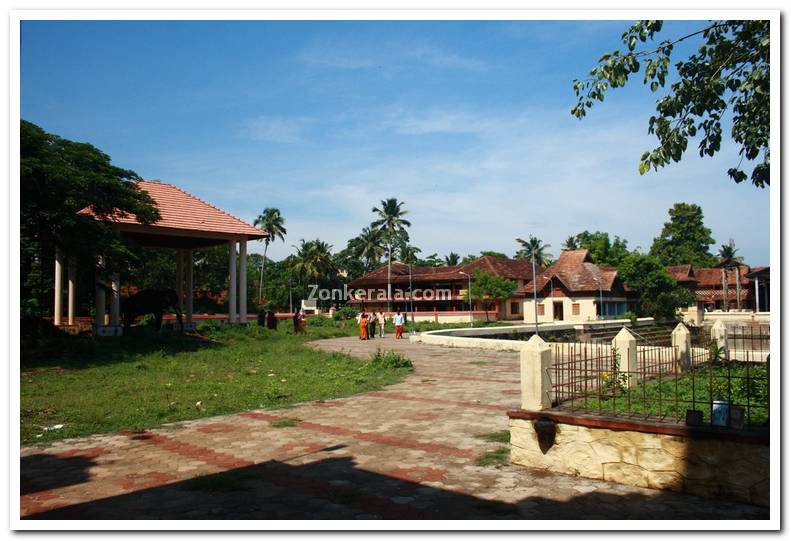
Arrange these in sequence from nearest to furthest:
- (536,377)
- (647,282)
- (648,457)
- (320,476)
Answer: (648,457)
(320,476)
(536,377)
(647,282)

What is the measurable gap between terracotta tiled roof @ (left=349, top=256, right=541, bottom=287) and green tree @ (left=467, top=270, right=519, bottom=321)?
7.20 feet

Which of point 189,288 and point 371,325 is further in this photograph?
point 371,325

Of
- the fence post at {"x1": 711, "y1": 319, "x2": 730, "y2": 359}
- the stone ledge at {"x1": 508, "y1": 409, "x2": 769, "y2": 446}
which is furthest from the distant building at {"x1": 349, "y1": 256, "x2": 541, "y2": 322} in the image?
the stone ledge at {"x1": 508, "y1": 409, "x2": 769, "y2": 446}

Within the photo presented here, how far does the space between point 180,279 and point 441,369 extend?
59.5 feet

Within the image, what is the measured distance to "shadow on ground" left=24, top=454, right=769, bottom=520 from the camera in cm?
549

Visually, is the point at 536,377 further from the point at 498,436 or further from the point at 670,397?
the point at 670,397

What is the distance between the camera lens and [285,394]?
12523 millimetres

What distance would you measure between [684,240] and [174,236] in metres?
75.3

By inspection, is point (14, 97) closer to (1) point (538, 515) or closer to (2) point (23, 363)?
(1) point (538, 515)

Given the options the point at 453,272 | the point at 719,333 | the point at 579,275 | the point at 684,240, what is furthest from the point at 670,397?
the point at 684,240

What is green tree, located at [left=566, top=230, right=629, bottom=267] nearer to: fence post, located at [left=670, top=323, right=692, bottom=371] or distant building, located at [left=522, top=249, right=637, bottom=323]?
distant building, located at [left=522, top=249, right=637, bottom=323]

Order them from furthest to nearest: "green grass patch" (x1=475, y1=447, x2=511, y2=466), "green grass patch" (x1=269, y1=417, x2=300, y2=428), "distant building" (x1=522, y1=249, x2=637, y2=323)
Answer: "distant building" (x1=522, y1=249, x2=637, y2=323) < "green grass patch" (x1=269, y1=417, x2=300, y2=428) < "green grass patch" (x1=475, y1=447, x2=511, y2=466)

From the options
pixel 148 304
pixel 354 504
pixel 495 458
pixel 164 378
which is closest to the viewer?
pixel 354 504

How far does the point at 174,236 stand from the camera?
25562mm
